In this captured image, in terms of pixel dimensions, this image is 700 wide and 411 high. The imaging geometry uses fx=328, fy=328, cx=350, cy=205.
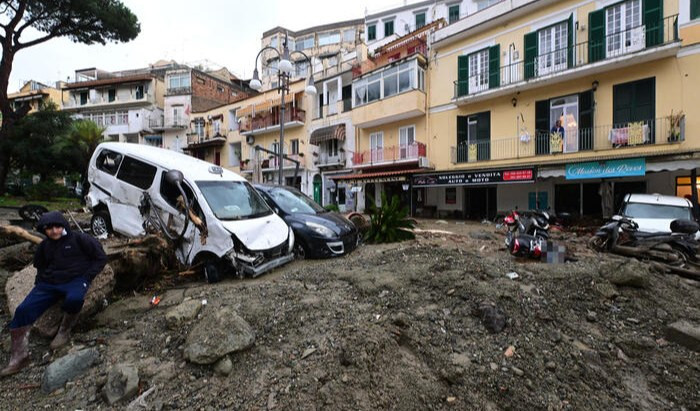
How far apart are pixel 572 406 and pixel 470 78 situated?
17.8m

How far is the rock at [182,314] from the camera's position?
3.94 metres

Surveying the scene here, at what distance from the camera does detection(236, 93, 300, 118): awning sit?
87.9 ft

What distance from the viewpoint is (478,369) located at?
10.2ft

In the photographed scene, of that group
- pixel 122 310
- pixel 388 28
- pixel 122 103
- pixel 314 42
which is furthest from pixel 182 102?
pixel 122 310

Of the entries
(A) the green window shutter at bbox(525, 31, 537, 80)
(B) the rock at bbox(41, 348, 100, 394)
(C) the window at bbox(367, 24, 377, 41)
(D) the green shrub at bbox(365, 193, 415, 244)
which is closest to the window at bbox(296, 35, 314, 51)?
(C) the window at bbox(367, 24, 377, 41)

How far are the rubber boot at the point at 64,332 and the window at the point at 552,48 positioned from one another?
18.1 metres

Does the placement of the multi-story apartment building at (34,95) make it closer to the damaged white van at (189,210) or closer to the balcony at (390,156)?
the balcony at (390,156)

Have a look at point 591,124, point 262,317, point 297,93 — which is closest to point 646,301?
point 262,317

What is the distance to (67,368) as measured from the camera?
3219 millimetres

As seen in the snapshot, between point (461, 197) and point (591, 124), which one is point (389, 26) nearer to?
point (461, 197)

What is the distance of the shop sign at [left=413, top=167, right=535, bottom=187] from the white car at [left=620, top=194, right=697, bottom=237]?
4.81 m

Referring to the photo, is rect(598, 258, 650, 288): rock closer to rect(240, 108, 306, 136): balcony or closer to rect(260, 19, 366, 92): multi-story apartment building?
rect(240, 108, 306, 136): balcony

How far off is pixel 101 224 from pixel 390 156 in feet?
52.3

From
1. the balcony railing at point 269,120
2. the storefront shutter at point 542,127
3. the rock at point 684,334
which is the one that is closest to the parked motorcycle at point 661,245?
the rock at point 684,334
